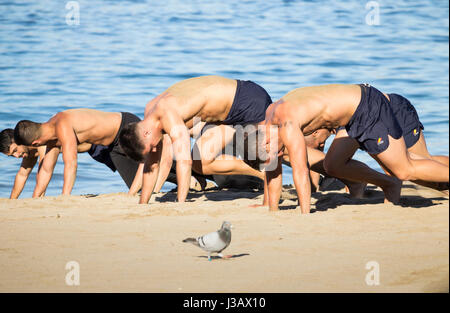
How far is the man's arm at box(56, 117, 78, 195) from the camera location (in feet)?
23.8

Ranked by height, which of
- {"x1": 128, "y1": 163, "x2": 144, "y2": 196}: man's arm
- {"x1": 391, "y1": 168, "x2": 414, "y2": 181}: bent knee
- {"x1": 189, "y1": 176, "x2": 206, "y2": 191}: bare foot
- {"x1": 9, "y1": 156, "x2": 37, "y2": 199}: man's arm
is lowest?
{"x1": 189, "y1": 176, "x2": 206, "y2": 191}: bare foot

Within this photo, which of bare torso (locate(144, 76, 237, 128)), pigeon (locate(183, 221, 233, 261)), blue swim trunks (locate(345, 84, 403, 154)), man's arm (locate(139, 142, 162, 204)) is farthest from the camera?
man's arm (locate(139, 142, 162, 204))

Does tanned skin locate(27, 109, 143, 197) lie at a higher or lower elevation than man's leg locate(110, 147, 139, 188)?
higher

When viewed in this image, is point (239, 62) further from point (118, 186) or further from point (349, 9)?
point (118, 186)

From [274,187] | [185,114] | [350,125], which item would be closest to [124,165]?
[185,114]

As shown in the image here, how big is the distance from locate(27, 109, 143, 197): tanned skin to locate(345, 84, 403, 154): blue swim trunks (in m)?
2.94

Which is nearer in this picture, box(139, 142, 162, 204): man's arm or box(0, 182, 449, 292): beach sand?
box(0, 182, 449, 292): beach sand

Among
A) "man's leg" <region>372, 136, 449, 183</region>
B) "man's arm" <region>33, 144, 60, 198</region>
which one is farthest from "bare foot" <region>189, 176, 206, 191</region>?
"man's leg" <region>372, 136, 449, 183</region>

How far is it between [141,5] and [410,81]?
14.0 m

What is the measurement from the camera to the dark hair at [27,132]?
7355mm

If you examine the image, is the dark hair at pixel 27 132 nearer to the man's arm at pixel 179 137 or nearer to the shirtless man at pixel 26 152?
the shirtless man at pixel 26 152

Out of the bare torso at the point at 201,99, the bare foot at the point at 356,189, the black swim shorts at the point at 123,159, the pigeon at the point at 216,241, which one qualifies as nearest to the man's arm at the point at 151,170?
the bare torso at the point at 201,99

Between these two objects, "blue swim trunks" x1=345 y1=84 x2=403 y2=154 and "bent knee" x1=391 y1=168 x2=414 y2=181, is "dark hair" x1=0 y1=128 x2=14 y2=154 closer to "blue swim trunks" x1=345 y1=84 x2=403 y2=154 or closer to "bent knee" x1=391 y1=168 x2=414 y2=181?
"blue swim trunks" x1=345 y1=84 x2=403 y2=154

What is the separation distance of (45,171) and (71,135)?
73cm
